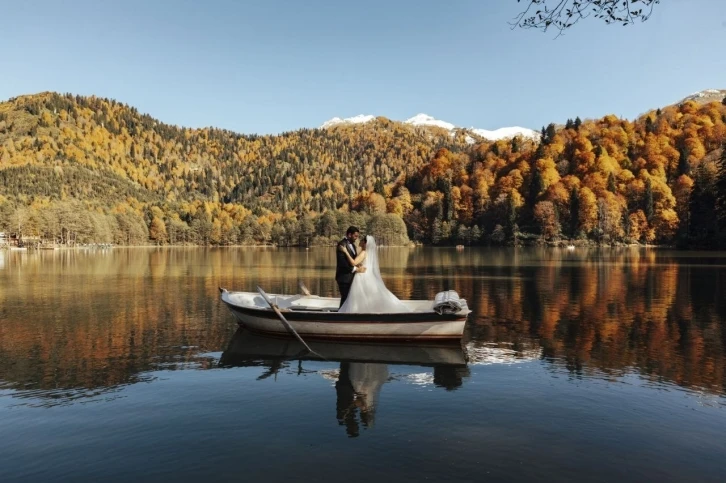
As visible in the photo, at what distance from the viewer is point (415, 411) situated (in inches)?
592

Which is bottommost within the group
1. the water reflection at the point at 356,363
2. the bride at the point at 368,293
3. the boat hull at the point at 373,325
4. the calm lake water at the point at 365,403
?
the water reflection at the point at 356,363

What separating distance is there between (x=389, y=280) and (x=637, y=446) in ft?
151

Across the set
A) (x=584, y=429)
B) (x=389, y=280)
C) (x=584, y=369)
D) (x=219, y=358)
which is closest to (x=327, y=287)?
(x=389, y=280)

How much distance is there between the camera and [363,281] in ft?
78.3

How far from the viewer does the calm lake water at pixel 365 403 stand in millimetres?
11469

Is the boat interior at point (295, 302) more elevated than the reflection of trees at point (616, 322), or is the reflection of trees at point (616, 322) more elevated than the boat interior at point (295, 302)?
the boat interior at point (295, 302)

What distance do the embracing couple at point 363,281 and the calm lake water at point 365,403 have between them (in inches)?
76.4

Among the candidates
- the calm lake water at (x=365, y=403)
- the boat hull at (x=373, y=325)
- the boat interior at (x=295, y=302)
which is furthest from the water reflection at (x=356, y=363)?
the boat interior at (x=295, y=302)

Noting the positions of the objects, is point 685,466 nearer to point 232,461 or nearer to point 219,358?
point 232,461

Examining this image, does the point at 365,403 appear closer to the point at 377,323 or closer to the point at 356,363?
the point at 356,363

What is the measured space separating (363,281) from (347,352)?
10.5 feet

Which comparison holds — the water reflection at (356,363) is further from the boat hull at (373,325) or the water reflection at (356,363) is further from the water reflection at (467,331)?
the water reflection at (467,331)

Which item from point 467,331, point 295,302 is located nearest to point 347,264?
point 295,302

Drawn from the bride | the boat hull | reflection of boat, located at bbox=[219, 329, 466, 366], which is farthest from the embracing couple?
reflection of boat, located at bbox=[219, 329, 466, 366]
